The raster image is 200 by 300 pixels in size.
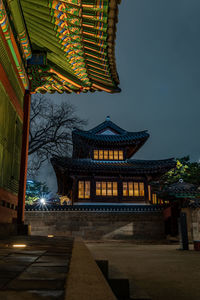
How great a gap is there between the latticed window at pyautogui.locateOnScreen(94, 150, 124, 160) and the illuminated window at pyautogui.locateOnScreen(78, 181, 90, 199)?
2.97m

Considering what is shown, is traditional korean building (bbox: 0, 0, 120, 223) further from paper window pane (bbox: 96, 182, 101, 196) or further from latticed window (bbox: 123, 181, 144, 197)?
latticed window (bbox: 123, 181, 144, 197)

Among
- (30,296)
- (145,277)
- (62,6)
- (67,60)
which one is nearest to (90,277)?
(30,296)

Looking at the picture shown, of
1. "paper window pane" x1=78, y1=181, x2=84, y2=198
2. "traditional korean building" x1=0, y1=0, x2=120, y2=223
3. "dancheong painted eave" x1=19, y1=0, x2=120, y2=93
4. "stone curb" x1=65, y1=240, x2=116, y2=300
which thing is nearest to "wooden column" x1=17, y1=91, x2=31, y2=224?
"traditional korean building" x1=0, y1=0, x2=120, y2=223

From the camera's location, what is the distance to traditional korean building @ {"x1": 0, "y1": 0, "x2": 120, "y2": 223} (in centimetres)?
442

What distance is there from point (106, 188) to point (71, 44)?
56.1ft

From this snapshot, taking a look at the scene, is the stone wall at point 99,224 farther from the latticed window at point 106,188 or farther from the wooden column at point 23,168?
the wooden column at point 23,168

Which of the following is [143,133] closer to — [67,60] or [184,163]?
[184,163]

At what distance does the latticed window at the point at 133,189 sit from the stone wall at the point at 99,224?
269 centimetres

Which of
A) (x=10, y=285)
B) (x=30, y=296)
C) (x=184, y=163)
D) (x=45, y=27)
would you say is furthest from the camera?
(x=184, y=163)

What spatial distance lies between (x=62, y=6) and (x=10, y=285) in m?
4.31

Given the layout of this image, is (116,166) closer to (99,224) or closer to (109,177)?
(109,177)

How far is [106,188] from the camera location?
70.1 feet

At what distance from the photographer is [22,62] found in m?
6.01

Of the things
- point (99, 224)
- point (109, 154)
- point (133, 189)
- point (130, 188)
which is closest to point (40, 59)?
point (99, 224)
